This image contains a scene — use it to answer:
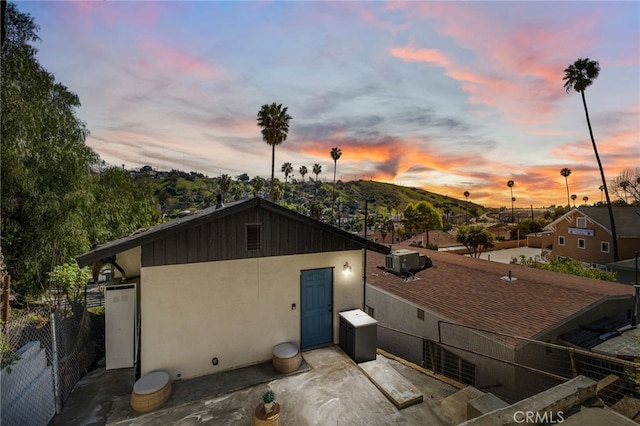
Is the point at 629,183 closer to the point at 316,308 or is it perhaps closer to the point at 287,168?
the point at 316,308

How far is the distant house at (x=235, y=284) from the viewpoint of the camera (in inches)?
243

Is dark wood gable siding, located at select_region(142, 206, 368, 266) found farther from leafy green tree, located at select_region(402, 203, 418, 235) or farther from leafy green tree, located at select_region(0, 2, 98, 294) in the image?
leafy green tree, located at select_region(402, 203, 418, 235)

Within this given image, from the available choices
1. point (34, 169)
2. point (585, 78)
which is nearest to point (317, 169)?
point (585, 78)

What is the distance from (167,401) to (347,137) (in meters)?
24.5

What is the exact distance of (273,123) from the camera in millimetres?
33500

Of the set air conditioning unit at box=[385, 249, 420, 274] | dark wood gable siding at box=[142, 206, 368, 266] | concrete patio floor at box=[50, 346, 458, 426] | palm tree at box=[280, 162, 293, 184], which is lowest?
concrete patio floor at box=[50, 346, 458, 426]

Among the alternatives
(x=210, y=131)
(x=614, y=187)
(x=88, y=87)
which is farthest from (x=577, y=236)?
(x=88, y=87)

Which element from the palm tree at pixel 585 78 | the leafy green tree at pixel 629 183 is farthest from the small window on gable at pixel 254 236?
the leafy green tree at pixel 629 183

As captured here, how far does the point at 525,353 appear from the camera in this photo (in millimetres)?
8820

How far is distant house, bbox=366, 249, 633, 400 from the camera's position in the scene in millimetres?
8945

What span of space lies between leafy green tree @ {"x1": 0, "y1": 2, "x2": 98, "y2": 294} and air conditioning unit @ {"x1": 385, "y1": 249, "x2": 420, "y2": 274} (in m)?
17.3

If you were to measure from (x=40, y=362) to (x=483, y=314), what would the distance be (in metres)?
13.4

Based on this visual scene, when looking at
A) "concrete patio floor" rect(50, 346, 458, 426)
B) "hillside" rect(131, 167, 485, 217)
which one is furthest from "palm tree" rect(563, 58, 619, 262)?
"concrete patio floor" rect(50, 346, 458, 426)

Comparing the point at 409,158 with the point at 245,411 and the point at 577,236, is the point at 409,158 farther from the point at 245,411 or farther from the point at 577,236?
the point at 577,236
